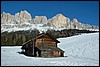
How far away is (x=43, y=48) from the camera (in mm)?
54969

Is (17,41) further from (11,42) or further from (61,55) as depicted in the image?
(61,55)

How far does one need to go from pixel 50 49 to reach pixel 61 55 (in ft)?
8.99

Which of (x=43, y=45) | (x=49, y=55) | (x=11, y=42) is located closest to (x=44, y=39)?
(x=43, y=45)

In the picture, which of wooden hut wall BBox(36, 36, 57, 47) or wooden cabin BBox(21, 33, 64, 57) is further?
wooden hut wall BBox(36, 36, 57, 47)

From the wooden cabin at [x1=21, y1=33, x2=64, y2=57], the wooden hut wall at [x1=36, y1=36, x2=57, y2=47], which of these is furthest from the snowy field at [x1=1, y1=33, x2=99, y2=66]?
the wooden hut wall at [x1=36, y1=36, x2=57, y2=47]

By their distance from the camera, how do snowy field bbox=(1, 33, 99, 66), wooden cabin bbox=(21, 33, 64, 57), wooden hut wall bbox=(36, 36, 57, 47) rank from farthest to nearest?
wooden hut wall bbox=(36, 36, 57, 47)
wooden cabin bbox=(21, 33, 64, 57)
snowy field bbox=(1, 33, 99, 66)

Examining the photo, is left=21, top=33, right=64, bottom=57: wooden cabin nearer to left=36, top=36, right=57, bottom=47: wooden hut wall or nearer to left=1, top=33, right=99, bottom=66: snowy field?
left=36, top=36, right=57, bottom=47: wooden hut wall

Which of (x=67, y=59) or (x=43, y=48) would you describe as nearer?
(x=67, y=59)

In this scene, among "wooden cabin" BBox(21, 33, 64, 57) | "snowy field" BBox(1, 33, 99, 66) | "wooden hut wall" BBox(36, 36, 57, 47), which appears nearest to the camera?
"snowy field" BBox(1, 33, 99, 66)

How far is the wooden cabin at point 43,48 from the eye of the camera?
178 feet

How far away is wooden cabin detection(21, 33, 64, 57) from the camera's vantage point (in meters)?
54.2

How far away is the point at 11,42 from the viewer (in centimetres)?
13575

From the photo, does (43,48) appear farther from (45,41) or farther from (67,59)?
(67,59)

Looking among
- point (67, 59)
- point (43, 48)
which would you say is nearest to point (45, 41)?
point (43, 48)
